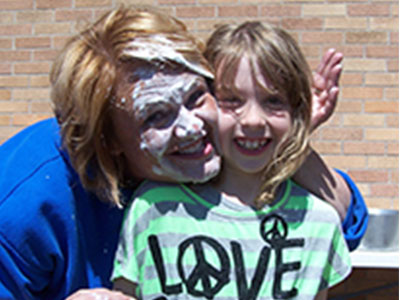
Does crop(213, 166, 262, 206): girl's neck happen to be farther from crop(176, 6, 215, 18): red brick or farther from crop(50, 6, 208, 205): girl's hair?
crop(176, 6, 215, 18): red brick

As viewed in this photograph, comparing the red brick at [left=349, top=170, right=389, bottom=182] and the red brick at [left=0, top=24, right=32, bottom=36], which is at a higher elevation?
the red brick at [left=0, top=24, right=32, bottom=36]

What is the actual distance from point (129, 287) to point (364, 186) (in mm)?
2829

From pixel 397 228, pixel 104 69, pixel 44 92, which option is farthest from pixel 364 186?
pixel 104 69

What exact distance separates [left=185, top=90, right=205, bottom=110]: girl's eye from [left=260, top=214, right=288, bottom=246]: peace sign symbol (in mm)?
427

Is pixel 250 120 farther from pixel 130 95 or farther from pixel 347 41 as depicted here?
pixel 347 41

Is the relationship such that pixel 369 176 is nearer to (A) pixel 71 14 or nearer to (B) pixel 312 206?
(B) pixel 312 206

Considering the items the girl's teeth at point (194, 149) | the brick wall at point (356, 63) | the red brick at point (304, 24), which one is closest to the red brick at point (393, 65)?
the brick wall at point (356, 63)

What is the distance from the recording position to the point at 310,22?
4012mm

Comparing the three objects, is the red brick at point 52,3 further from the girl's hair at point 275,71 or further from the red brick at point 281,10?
→ the girl's hair at point 275,71

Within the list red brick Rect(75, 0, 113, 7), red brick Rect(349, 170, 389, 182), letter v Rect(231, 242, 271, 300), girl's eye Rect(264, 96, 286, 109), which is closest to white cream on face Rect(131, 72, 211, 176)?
girl's eye Rect(264, 96, 286, 109)

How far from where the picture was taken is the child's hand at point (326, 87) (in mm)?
1748

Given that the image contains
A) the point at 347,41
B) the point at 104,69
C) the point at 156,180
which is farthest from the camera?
the point at 347,41

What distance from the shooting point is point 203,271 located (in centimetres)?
162

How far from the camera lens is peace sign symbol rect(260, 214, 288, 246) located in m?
1.66
